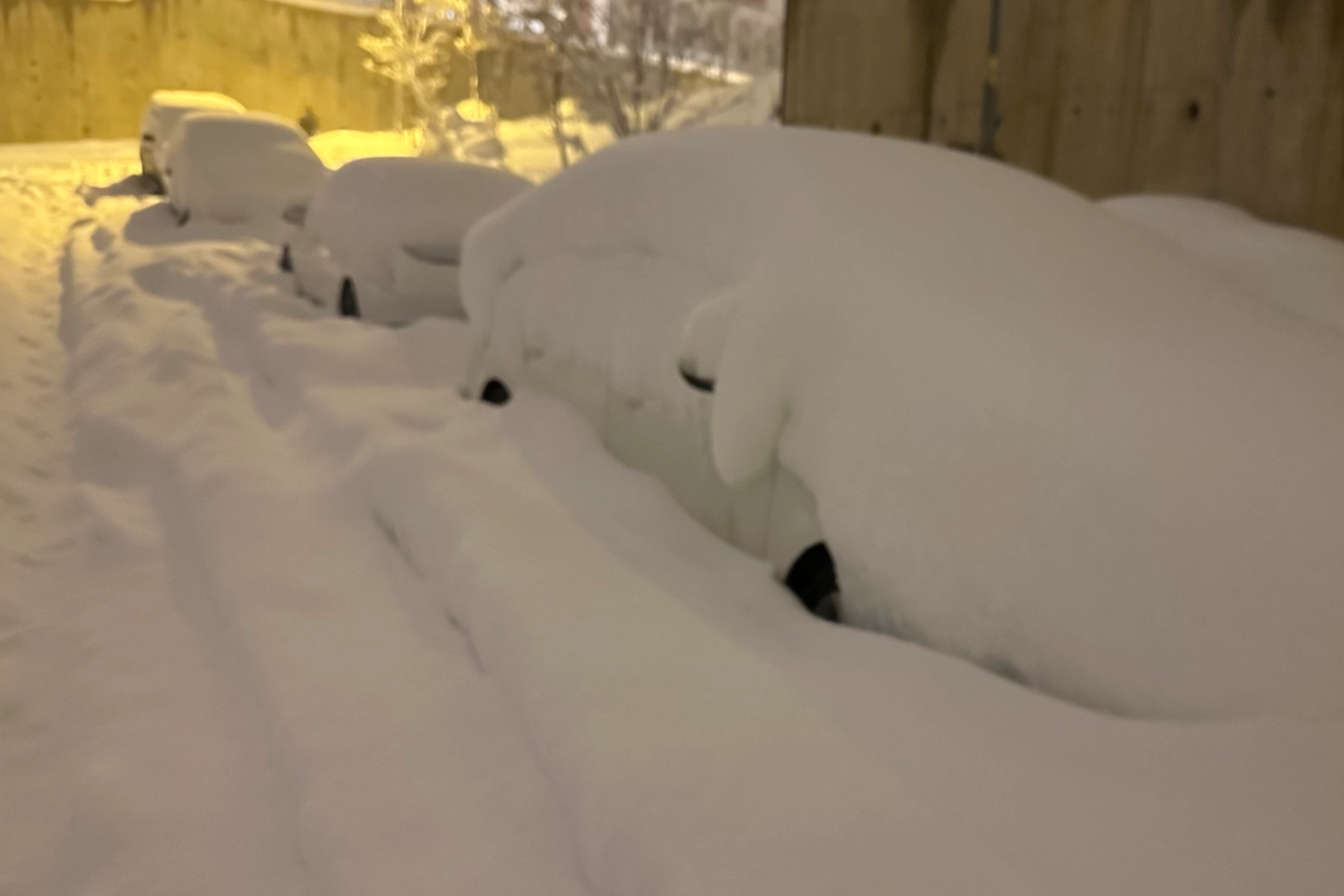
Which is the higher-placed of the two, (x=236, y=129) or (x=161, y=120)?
(x=161, y=120)

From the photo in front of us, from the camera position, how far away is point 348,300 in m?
6.46

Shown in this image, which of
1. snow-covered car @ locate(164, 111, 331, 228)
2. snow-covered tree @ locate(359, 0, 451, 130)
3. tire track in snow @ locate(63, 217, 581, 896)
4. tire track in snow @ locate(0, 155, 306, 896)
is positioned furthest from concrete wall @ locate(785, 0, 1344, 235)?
snow-covered tree @ locate(359, 0, 451, 130)

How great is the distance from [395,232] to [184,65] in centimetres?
2116

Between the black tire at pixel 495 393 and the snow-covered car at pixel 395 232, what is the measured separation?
2.27 metres

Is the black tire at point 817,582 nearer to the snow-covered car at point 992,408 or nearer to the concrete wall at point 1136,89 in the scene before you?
the snow-covered car at point 992,408

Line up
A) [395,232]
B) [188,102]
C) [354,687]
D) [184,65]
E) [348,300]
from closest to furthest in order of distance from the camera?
[354,687], [395,232], [348,300], [188,102], [184,65]

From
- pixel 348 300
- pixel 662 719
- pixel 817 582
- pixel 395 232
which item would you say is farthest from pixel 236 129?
pixel 662 719

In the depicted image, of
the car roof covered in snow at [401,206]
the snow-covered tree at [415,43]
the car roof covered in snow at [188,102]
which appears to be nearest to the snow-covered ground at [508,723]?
the car roof covered in snow at [401,206]

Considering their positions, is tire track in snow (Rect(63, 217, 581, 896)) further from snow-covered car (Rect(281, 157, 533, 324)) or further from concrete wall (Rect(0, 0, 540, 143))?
concrete wall (Rect(0, 0, 540, 143))

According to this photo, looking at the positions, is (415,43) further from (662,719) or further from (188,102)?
(662,719)

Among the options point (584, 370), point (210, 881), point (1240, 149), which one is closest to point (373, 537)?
point (584, 370)

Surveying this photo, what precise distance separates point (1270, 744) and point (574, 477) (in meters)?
2.06

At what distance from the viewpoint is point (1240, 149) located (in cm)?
471

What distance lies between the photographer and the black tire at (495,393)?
402 centimetres
